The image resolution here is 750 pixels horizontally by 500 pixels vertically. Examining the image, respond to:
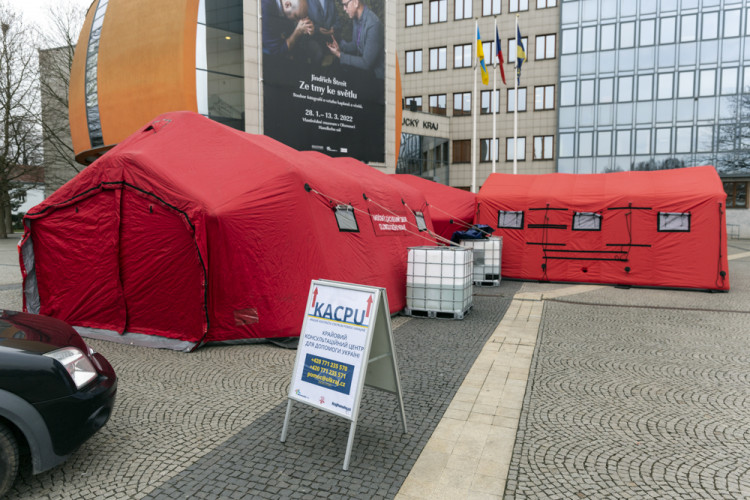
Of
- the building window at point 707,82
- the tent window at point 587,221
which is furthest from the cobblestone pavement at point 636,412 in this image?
the building window at point 707,82

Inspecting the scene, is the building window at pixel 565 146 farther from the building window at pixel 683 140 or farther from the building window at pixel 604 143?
the building window at pixel 683 140

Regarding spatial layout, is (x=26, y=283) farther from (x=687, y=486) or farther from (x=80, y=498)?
(x=687, y=486)

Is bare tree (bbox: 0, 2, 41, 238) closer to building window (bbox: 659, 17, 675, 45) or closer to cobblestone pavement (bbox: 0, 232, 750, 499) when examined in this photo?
cobblestone pavement (bbox: 0, 232, 750, 499)

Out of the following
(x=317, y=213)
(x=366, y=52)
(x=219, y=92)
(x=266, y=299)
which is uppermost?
(x=366, y=52)

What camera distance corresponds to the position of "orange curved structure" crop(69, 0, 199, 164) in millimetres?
18312

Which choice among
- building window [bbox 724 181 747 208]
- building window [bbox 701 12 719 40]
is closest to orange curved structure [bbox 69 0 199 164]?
building window [bbox 701 12 719 40]

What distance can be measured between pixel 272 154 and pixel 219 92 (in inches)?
514

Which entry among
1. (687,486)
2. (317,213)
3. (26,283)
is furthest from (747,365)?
(26,283)

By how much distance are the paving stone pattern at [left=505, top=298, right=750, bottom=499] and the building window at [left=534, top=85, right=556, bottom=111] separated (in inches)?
1381

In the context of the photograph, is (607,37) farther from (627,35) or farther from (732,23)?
(732,23)

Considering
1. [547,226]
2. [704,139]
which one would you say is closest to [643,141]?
[704,139]

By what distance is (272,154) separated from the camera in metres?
8.00

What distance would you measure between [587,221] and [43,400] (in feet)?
44.1

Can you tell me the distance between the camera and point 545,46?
39.5 m
